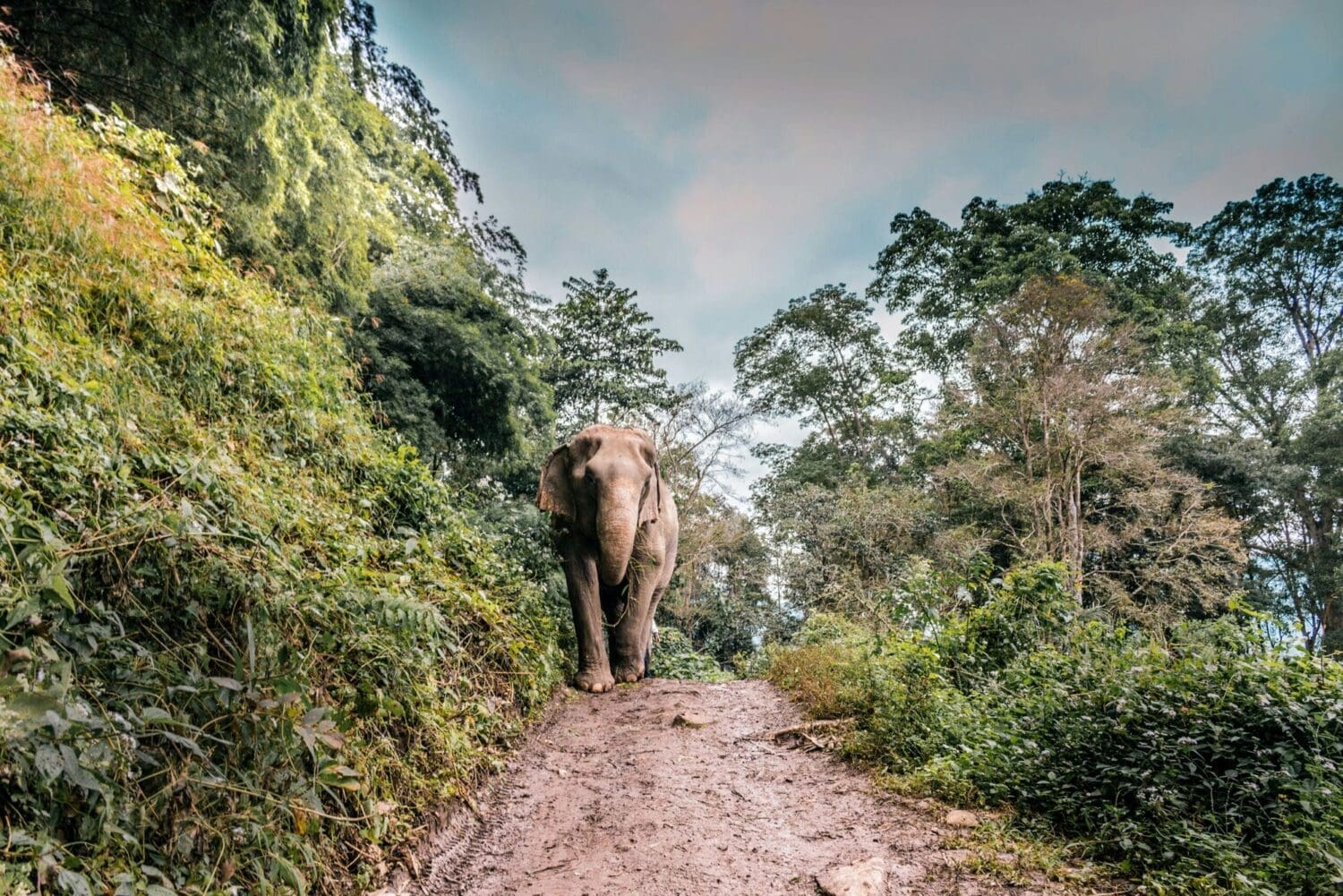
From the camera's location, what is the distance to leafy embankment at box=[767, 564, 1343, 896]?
232 centimetres

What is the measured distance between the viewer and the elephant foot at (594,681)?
6.54 meters

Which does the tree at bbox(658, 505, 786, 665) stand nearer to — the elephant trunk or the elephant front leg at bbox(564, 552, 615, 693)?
the elephant front leg at bbox(564, 552, 615, 693)

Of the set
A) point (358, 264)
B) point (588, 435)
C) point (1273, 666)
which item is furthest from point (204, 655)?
point (358, 264)

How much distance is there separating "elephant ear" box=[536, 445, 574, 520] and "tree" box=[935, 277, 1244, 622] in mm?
10519

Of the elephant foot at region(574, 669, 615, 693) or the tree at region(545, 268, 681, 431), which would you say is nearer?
the elephant foot at region(574, 669, 615, 693)

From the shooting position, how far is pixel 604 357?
19719 millimetres

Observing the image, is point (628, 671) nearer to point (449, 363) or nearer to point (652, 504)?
point (652, 504)

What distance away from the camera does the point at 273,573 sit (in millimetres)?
2480

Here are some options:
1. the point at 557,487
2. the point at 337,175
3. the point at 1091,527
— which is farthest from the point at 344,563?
the point at 1091,527

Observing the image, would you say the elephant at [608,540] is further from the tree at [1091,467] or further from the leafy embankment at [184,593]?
the tree at [1091,467]

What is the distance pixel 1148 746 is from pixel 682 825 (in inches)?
83.5

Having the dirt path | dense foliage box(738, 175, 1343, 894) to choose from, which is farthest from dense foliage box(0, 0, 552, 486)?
dense foliage box(738, 175, 1343, 894)

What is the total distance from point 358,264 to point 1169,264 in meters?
24.5

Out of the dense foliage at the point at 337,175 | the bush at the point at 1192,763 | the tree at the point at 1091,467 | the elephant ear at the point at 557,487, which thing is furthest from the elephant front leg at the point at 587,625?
the tree at the point at 1091,467
